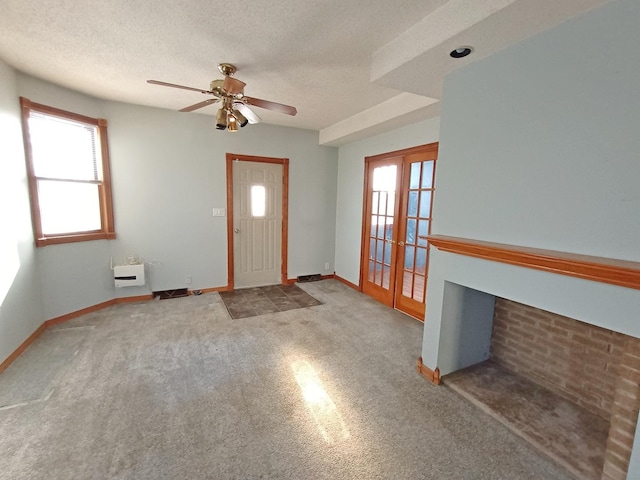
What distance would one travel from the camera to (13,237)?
256cm

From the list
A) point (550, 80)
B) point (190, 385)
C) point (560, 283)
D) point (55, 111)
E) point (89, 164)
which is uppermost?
point (55, 111)

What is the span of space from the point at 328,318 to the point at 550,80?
295 cm

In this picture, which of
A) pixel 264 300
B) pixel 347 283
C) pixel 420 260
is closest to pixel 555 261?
pixel 420 260

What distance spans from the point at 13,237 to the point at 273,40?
287 cm

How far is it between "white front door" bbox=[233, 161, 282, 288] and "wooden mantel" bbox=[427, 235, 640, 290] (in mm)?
3134

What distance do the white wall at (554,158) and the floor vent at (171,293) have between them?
3.63 metres

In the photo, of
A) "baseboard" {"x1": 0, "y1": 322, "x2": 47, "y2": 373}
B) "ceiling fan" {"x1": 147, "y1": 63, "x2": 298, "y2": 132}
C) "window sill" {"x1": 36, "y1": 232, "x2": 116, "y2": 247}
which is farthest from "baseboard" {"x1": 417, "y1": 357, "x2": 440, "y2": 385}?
"window sill" {"x1": 36, "y1": 232, "x2": 116, "y2": 247}

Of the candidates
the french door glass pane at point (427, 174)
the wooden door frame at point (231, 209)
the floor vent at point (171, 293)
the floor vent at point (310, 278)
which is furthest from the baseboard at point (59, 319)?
the french door glass pane at point (427, 174)

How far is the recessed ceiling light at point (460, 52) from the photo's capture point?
6.00ft

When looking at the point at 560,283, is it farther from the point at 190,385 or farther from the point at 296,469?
the point at 190,385

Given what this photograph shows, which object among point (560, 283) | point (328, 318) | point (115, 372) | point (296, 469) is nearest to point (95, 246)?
point (115, 372)

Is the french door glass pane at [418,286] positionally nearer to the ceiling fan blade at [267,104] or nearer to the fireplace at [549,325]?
the fireplace at [549,325]

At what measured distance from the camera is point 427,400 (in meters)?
2.11

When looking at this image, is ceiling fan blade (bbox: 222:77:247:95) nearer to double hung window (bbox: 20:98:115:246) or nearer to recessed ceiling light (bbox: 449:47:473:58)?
recessed ceiling light (bbox: 449:47:473:58)
